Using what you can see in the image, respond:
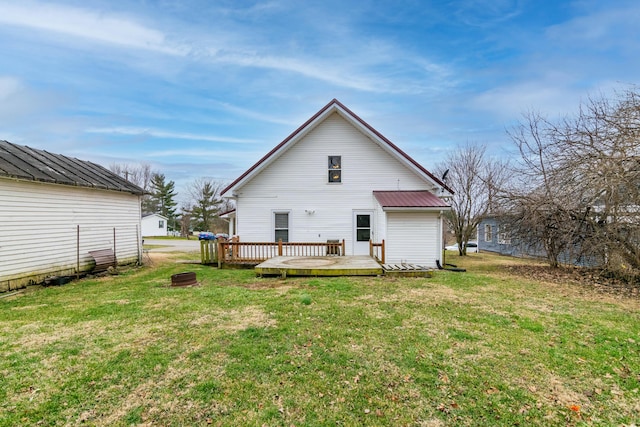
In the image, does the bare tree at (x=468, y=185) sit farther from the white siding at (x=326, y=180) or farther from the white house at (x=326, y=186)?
the white siding at (x=326, y=180)

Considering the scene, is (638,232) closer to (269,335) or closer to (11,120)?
(269,335)

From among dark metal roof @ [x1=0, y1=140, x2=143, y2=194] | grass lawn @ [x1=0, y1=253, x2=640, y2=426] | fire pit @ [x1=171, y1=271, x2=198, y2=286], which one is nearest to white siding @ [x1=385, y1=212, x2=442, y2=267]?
grass lawn @ [x1=0, y1=253, x2=640, y2=426]

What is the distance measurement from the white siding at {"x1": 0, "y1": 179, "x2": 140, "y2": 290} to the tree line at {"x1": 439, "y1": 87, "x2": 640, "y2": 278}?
16.0 metres

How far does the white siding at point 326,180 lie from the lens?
13.1 meters

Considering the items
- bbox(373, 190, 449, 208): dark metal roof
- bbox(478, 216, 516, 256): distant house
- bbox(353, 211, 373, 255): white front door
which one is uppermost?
bbox(373, 190, 449, 208): dark metal roof

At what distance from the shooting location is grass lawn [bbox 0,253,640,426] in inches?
114

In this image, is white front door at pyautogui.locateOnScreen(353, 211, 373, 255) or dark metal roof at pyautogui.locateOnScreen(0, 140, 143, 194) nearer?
dark metal roof at pyautogui.locateOnScreen(0, 140, 143, 194)

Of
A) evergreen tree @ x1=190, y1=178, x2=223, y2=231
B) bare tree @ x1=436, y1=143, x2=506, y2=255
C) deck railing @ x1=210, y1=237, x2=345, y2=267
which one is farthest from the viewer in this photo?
evergreen tree @ x1=190, y1=178, x2=223, y2=231

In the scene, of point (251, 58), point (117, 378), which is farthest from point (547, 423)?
point (251, 58)

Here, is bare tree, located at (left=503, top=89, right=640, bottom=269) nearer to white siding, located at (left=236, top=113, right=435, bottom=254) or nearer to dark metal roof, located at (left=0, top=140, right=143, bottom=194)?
white siding, located at (left=236, top=113, right=435, bottom=254)

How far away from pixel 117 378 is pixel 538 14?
57.8 ft

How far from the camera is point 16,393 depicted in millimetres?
3209

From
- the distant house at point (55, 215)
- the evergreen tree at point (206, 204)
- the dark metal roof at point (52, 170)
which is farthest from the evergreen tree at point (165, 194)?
the distant house at point (55, 215)

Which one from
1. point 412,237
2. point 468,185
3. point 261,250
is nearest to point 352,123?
point 412,237
